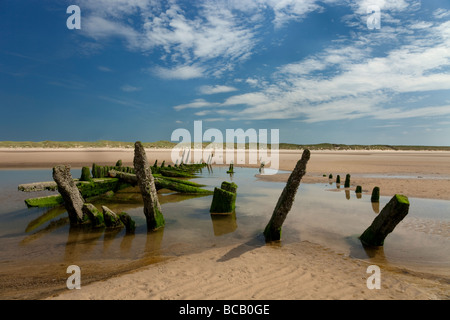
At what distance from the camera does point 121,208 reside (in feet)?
36.8

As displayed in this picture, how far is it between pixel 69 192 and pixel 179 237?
4189 millimetres

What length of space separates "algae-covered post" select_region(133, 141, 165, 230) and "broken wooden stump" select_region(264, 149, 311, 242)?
3721 mm

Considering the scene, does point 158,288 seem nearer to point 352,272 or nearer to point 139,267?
point 139,267

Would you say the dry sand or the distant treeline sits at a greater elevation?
the distant treeline

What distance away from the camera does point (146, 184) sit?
771cm

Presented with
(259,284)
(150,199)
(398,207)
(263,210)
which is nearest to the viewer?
(259,284)

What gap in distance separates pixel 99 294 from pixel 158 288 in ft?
3.12

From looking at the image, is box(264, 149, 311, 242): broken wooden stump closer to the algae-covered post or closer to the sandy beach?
the sandy beach

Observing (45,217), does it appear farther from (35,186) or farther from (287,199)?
(287,199)

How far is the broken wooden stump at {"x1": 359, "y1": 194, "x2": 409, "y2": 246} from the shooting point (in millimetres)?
6070
